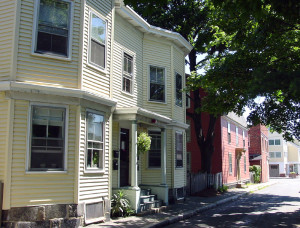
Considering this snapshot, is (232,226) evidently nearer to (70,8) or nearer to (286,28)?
(286,28)

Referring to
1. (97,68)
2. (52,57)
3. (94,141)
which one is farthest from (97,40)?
(94,141)

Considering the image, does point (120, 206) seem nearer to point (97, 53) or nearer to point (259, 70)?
point (97, 53)

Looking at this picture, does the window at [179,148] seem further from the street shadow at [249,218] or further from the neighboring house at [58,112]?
the neighboring house at [58,112]

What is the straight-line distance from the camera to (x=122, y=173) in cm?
1325

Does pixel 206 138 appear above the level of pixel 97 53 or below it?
below

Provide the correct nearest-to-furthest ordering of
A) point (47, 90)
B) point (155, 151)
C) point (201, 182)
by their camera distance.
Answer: point (47, 90), point (155, 151), point (201, 182)

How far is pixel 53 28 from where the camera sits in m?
10.0

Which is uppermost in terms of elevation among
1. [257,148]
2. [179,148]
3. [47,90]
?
[47,90]

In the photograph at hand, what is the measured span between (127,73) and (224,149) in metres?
15.1

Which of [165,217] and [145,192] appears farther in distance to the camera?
[145,192]

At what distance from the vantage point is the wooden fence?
19.7m

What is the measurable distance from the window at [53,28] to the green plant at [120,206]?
5123mm

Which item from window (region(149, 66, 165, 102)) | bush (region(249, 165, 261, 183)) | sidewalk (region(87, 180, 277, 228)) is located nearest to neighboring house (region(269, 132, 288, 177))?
bush (region(249, 165, 261, 183))

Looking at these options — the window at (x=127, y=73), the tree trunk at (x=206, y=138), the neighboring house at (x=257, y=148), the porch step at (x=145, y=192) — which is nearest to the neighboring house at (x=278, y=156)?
the neighboring house at (x=257, y=148)
